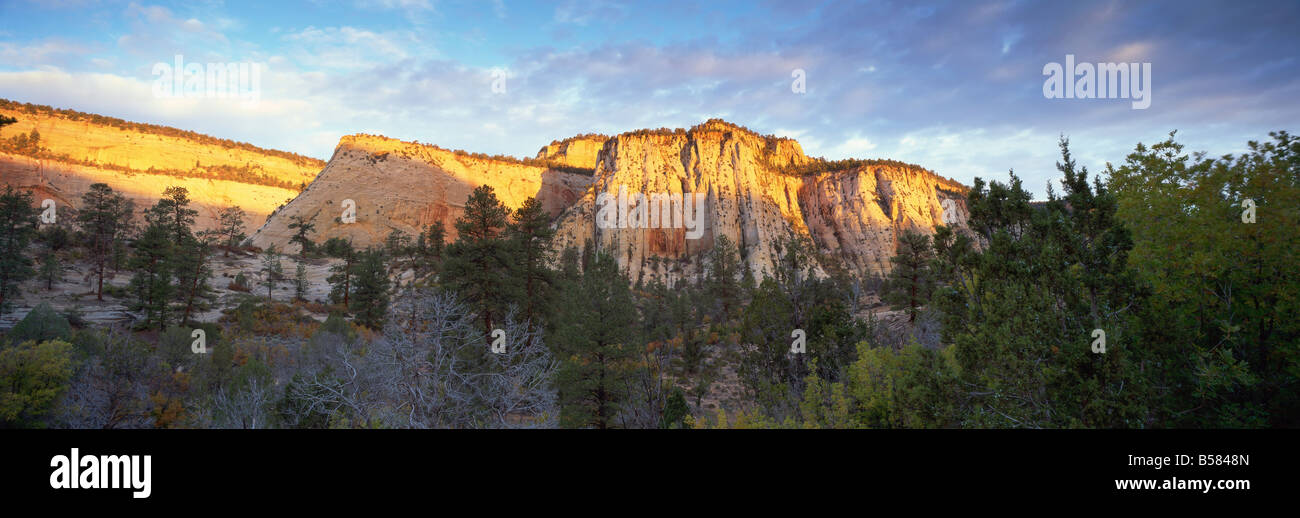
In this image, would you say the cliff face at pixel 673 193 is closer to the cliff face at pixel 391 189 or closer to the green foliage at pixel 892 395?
the cliff face at pixel 391 189

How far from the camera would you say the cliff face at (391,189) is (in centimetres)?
6216

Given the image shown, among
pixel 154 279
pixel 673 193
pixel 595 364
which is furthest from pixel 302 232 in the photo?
pixel 595 364

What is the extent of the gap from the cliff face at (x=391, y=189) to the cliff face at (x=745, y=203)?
1588 cm

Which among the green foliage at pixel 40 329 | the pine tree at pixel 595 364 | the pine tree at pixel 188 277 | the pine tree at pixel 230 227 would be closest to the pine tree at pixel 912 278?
the pine tree at pixel 595 364

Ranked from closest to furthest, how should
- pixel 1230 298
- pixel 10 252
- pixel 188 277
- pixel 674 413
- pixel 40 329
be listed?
pixel 1230 298
pixel 674 413
pixel 40 329
pixel 10 252
pixel 188 277

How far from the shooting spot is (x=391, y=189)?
6806cm

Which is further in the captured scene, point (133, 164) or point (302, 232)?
point (133, 164)

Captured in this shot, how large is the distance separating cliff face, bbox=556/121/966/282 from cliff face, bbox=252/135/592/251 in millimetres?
15881

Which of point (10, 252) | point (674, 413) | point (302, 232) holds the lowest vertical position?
point (674, 413)

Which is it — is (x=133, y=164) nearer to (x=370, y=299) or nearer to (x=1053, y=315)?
(x=370, y=299)

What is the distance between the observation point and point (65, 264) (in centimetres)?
3284

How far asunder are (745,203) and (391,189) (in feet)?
169

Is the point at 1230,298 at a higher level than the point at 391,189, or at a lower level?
lower
